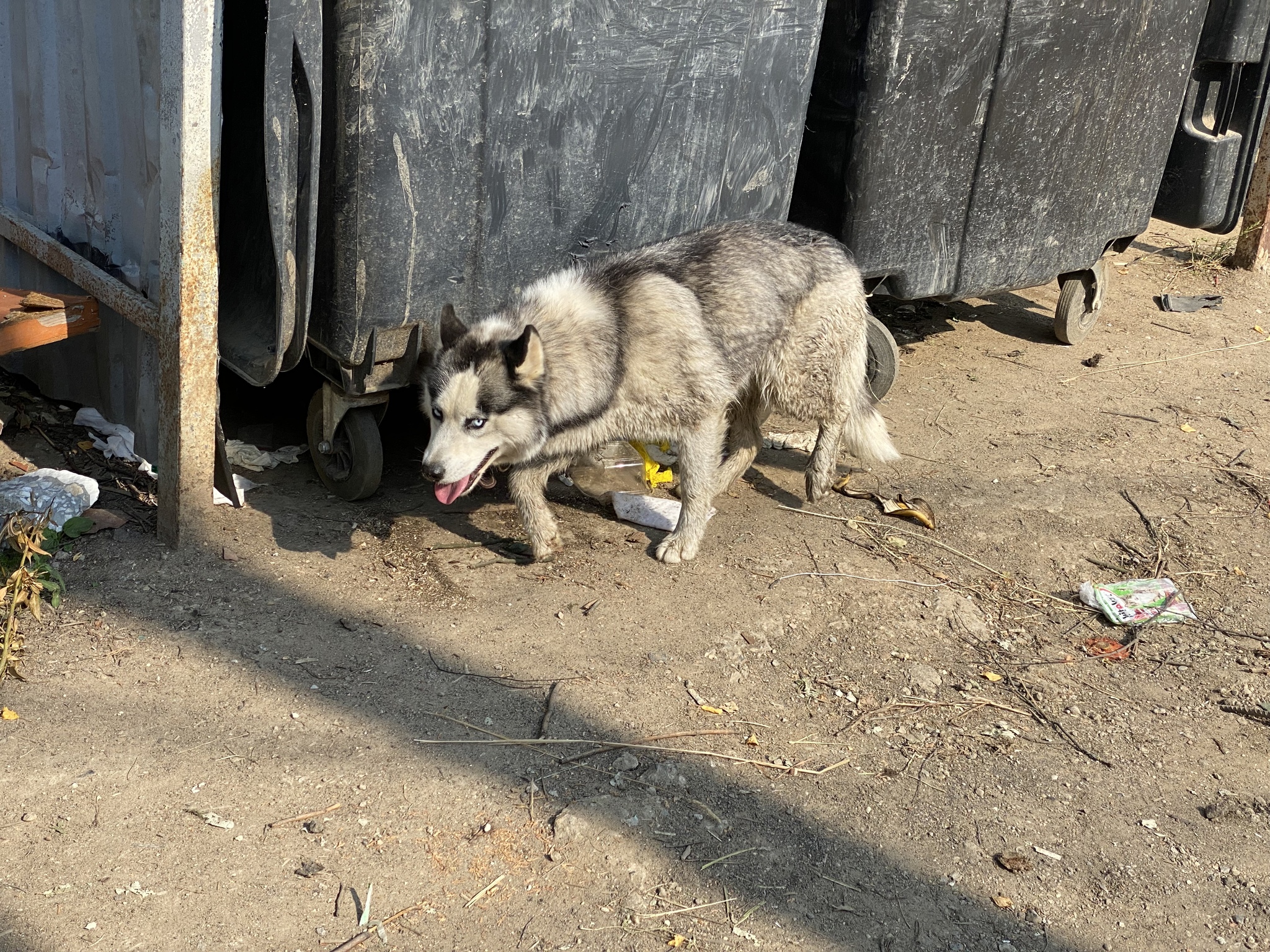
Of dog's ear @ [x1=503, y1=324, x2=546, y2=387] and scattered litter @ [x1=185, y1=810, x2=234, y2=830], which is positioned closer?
scattered litter @ [x1=185, y1=810, x2=234, y2=830]

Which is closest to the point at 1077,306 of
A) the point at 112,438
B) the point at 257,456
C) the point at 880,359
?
the point at 880,359

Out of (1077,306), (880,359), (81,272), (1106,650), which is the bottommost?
(1106,650)

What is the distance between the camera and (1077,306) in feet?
A: 21.6

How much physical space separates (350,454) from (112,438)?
989 mm

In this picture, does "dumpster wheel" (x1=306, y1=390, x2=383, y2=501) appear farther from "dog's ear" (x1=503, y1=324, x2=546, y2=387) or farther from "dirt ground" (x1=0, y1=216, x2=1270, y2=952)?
"dog's ear" (x1=503, y1=324, x2=546, y2=387)

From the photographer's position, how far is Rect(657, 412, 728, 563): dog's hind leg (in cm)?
425

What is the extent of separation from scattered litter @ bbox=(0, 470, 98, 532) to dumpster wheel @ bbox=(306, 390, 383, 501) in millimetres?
804

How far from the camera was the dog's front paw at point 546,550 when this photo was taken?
167 inches

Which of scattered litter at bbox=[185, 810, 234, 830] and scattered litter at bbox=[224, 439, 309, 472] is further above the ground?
scattered litter at bbox=[224, 439, 309, 472]

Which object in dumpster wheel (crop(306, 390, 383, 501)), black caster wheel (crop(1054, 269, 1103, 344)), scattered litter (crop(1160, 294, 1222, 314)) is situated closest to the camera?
dumpster wheel (crop(306, 390, 383, 501))

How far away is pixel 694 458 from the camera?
4273 mm

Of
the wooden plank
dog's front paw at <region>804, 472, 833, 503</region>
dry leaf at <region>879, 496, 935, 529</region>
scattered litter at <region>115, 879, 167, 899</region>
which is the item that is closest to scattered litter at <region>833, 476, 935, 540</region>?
dry leaf at <region>879, 496, 935, 529</region>

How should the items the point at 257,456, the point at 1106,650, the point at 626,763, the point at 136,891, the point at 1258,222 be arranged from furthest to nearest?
the point at 1258,222 < the point at 257,456 < the point at 1106,650 < the point at 626,763 < the point at 136,891

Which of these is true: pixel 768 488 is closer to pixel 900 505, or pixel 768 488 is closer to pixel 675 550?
pixel 900 505
